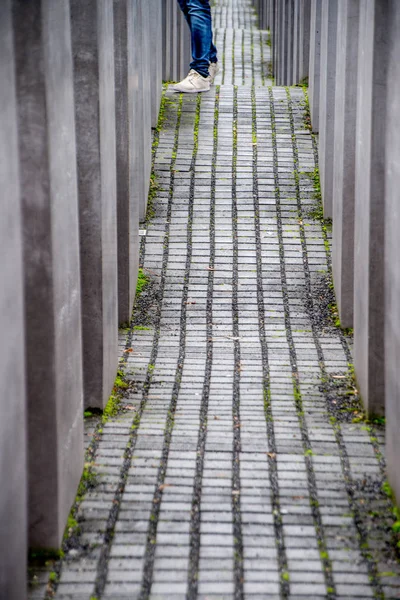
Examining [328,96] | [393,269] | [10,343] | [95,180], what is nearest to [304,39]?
[328,96]

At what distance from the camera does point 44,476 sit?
4344 mm

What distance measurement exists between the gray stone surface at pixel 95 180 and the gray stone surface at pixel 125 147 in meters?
0.89

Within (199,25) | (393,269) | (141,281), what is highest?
(199,25)

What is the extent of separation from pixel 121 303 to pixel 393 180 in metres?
2.92

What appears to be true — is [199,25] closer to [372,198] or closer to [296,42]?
[296,42]

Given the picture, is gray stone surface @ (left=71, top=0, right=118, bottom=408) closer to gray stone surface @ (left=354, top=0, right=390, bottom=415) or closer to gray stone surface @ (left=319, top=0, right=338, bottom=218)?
gray stone surface @ (left=354, top=0, right=390, bottom=415)

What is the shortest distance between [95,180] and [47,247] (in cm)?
158

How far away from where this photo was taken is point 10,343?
345cm

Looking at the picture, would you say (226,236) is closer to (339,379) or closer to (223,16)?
(339,379)

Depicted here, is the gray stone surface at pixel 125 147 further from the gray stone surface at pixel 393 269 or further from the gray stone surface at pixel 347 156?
the gray stone surface at pixel 393 269

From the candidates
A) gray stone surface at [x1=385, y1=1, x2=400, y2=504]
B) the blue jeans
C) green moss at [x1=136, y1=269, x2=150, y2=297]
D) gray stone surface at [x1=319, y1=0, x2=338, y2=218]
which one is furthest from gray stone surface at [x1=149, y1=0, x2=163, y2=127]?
gray stone surface at [x1=385, y1=1, x2=400, y2=504]

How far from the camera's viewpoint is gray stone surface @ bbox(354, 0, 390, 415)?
5.51 metres

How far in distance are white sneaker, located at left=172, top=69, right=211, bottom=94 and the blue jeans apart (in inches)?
6.5

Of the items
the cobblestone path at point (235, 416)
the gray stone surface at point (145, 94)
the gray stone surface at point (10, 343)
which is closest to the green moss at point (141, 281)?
the cobblestone path at point (235, 416)
